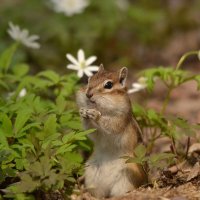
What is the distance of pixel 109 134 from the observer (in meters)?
5.88

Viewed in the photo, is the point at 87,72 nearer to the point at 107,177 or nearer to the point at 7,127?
the point at 107,177

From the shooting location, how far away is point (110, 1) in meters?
10.6

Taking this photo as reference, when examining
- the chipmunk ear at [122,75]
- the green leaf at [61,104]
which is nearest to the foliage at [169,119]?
the chipmunk ear at [122,75]

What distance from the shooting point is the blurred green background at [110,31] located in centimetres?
1020

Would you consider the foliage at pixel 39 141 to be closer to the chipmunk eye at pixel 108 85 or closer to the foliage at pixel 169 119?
the chipmunk eye at pixel 108 85

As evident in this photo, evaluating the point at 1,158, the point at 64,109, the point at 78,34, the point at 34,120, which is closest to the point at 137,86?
the point at 64,109

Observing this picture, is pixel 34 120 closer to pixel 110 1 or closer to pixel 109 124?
pixel 109 124

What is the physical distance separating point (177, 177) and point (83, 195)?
0.85 meters

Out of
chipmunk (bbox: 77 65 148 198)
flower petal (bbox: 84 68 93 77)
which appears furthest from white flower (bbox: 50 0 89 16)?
chipmunk (bbox: 77 65 148 198)

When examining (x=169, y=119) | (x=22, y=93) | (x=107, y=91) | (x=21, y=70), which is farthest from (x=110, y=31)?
(x=107, y=91)

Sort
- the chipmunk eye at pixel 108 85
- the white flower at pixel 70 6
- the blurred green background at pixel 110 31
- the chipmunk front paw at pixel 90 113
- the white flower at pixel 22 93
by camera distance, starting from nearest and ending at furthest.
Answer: the chipmunk front paw at pixel 90 113 < the chipmunk eye at pixel 108 85 < the white flower at pixel 22 93 < the white flower at pixel 70 6 < the blurred green background at pixel 110 31

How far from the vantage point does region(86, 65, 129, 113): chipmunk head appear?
19.1 ft

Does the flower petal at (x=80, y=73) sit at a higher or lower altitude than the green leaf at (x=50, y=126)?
higher

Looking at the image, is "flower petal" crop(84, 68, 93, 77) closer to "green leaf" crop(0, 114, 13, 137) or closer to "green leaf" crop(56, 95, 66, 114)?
"green leaf" crop(56, 95, 66, 114)
